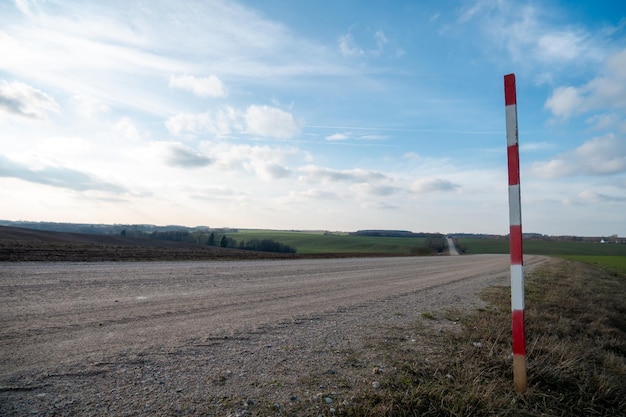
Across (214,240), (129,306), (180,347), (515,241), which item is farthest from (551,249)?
(180,347)

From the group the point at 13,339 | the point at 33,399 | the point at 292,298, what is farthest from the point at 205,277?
the point at 33,399

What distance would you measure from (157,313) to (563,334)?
680 cm

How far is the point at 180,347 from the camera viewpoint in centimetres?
423

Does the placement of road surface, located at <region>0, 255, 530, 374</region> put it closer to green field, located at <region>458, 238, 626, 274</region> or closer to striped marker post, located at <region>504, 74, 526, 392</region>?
striped marker post, located at <region>504, 74, 526, 392</region>

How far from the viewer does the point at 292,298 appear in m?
8.27

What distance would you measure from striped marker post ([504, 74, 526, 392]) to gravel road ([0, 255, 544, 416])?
1.44 metres

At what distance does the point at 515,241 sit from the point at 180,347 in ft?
12.4

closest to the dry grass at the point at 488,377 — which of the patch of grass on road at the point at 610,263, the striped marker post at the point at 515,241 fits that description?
the striped marker post at the point at 515,241

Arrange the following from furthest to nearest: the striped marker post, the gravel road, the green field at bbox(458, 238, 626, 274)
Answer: the green field at bbox(458, 238, 626, 274) → the striped marker post → the gravel road

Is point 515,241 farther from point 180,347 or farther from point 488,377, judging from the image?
point 180,347

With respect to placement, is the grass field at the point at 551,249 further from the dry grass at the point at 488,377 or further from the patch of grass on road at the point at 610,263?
the dry grass at the point at 488,377

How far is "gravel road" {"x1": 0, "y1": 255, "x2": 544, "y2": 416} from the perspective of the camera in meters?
2.89

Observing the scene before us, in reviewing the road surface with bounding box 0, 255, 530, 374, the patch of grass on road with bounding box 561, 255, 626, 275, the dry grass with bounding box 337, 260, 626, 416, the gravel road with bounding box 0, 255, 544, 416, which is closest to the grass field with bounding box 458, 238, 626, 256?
the patch of grass on road with bounding box 561, 255, 626, 275

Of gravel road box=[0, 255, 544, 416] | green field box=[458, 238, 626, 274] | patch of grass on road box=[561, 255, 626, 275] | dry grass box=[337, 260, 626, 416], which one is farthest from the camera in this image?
green field box=[458, 238, 626, 274]
